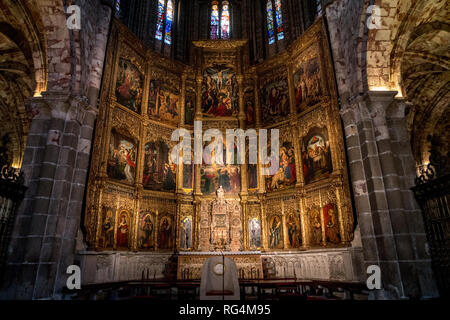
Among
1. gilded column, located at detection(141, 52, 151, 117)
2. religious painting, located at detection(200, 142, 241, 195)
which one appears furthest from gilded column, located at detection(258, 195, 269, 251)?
gilded column, located at detection(141, 52, 151, 117)

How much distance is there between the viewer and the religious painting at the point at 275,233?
13.7 m

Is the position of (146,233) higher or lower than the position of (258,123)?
lower

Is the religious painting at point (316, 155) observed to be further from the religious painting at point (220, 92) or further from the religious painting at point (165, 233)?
the religious painting at point (165, 233)

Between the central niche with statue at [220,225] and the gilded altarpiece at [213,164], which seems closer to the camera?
the gilded altarpiece at [213,164]

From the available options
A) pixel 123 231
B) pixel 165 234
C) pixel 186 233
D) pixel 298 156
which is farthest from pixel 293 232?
pixel 123 231

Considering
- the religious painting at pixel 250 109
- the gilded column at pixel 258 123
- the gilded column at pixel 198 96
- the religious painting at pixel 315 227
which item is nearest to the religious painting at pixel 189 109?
the gilded column at pixel 198 96

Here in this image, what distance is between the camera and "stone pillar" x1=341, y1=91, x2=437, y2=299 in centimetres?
750

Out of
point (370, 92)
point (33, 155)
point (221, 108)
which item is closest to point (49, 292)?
point (33, 155)

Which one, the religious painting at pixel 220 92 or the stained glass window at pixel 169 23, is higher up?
the stained glass window at pixel 169 23

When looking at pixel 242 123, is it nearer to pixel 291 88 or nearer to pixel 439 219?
pixel 291 88

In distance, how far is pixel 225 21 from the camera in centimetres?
2098

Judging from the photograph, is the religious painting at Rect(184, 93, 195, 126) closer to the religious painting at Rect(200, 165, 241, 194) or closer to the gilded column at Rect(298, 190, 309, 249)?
the religious painting at Rect(200, 165, 241, 194)

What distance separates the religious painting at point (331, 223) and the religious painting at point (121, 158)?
28.0ft

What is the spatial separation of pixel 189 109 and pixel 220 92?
210 cm
